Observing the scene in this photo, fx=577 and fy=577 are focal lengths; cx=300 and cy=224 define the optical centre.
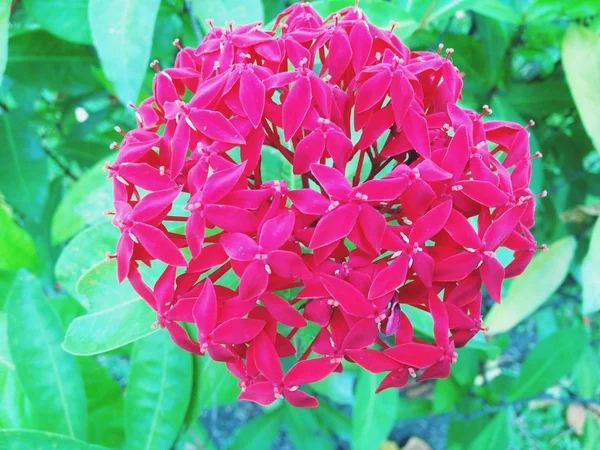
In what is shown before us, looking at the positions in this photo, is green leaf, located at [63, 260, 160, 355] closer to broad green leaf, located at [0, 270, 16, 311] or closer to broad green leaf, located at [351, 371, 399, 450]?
broad green leaf, located at [0, 270, 16, 311]

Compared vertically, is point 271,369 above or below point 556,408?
above

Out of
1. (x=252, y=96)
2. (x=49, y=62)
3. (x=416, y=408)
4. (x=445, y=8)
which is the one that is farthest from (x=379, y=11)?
(x=416, y=408)

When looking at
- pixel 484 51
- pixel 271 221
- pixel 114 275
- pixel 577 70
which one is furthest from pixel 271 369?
pixel 484 51

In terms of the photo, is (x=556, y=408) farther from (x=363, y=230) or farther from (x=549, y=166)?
(x=363, y=230)

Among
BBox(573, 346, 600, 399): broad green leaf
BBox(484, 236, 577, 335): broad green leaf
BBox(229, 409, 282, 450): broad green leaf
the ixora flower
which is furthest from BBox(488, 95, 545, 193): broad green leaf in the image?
BBox(229, 409, 282, 450): broad green leaf

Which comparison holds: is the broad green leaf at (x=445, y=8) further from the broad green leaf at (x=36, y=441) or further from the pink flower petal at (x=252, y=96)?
the broad green leaf at (x=36, y=441)
